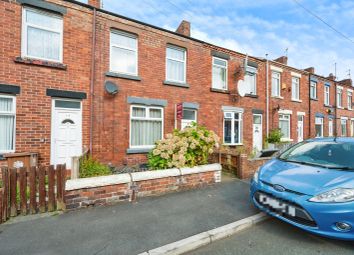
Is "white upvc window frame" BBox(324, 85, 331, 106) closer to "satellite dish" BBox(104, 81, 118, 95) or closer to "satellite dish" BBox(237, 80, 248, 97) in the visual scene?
"satellite dish" BBox(237, 80, 248, 97)

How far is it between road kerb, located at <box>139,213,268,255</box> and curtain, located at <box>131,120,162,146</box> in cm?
583

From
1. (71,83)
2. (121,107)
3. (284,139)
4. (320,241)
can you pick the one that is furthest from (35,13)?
(284,139)

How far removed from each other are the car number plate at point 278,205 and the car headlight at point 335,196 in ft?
1.12

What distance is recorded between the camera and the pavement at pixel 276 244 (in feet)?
10.2

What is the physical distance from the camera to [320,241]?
3355 millimetres

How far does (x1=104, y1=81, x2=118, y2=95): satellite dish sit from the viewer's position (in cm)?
807

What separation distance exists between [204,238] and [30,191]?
3.40m

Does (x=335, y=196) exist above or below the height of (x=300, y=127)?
below

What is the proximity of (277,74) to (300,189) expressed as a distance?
12.9m

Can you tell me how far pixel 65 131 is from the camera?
7652 mm

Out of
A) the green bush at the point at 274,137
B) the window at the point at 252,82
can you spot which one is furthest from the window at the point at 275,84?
the green bush at the point at 274,137

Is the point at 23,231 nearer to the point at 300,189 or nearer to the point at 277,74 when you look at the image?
the point at 300,189

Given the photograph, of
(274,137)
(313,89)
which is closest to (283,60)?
(313,89)

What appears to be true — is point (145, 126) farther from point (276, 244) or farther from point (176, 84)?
point (276, 244)
